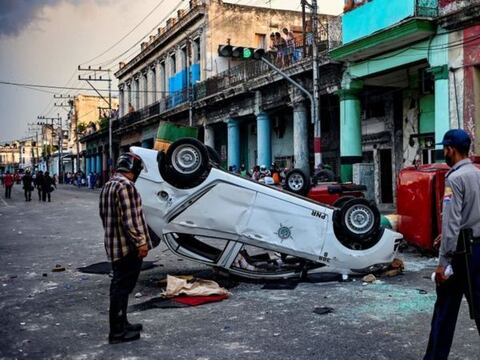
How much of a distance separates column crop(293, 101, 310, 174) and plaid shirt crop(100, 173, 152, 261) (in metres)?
17.4

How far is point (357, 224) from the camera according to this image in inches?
299

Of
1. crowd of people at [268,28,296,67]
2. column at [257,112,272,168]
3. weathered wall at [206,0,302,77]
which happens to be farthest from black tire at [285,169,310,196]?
weathered wall at [206,0,302,77]

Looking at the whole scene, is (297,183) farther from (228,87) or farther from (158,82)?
(158,82)

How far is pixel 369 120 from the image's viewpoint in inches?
851

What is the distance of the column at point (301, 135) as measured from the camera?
2223cm

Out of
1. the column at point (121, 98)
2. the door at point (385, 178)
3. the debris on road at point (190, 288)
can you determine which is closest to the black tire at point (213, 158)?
the debris on road at point (190, 288)

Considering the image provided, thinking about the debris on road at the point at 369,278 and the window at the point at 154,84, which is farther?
the window at the point at 154,84

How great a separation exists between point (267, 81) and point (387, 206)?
792cm

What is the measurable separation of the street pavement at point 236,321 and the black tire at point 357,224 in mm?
581

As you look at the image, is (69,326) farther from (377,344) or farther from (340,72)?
(340,72)

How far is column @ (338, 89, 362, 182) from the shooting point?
19.2m

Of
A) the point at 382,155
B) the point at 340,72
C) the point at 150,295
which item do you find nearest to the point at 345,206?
the point at 150,295

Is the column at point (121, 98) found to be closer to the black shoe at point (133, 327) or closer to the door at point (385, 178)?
the door at point (385, 178)

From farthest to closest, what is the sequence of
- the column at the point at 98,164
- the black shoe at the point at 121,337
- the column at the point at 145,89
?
the column at the point at 98,164 < the column at the point at 145,89 < the black shoe at the point at 121,337
